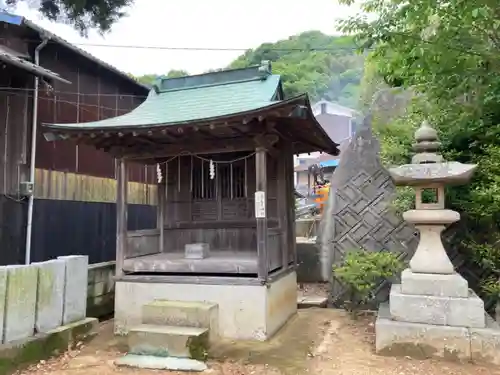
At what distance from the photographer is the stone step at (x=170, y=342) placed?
616 centimetres

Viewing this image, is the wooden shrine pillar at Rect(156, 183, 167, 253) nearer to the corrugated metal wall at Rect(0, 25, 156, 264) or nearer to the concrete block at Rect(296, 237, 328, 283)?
the corrugated metal wall at Rect(0, 25, 156, 264)

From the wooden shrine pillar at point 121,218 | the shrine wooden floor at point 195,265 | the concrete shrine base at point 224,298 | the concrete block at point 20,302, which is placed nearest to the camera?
the concrete block at point 20,302

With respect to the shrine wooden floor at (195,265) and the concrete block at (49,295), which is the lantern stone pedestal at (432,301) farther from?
the concrete block at (49,295)

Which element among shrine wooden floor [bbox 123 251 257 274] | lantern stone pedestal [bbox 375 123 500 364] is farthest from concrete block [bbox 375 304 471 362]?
shrine wooden floor [bbox 123 251 257 274]

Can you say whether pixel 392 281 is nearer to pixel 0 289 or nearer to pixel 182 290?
pixel 182 290

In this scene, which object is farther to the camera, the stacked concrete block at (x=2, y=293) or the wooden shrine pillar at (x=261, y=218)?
the wooden shrine pillar at (x=261, y=218)

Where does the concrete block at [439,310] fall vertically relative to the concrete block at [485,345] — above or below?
above

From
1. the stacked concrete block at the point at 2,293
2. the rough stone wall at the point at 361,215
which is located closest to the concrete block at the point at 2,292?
the stacked concrete block at the point at 2,293

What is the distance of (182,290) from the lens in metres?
7.47

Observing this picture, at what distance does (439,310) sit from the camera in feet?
20.9


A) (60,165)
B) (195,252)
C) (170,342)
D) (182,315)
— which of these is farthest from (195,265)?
(60,165)

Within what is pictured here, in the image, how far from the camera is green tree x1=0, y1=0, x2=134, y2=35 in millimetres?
8352

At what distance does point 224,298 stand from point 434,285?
11.3 ft

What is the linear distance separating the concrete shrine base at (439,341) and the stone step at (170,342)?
2.74m
